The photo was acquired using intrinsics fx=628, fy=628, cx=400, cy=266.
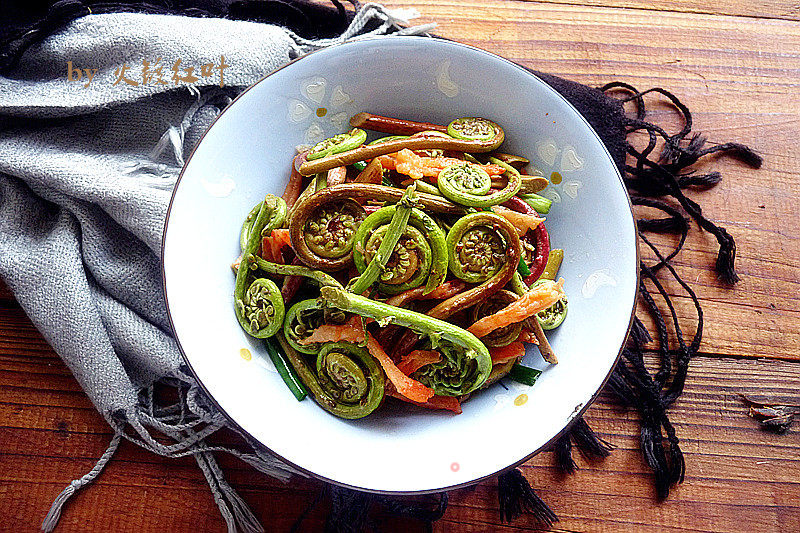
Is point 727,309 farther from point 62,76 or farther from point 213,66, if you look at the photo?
point 62,76

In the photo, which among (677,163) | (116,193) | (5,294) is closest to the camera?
(116,193)

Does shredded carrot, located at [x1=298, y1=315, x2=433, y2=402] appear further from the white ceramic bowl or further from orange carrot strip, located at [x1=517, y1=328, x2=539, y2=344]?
orange carrot strip, located at [x1=517, y1=328, x2=539, y2=344]

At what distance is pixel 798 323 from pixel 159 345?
173 centimetres

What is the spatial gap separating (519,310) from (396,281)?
269 millimetres

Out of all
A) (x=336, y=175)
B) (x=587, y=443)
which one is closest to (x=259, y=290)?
(x=336, y=175)

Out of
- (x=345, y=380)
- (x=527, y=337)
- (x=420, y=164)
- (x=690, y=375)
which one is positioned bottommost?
(x=690, y=375)

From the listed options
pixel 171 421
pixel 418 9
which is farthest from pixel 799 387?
pixel 171 421

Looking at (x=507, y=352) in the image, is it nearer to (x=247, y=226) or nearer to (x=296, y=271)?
(x=296, y=271)

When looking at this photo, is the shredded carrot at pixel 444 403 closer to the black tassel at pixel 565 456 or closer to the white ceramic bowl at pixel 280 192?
the white ceramic bowl at pixel 280 192

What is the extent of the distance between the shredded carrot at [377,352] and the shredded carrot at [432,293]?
0.09 meters

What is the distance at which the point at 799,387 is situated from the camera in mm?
1711

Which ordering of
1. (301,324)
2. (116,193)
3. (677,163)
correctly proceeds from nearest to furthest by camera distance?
(301,324), (116,193), (677,163)

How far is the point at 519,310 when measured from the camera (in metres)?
1.33

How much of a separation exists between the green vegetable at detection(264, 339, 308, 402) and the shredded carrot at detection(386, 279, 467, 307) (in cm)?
28
